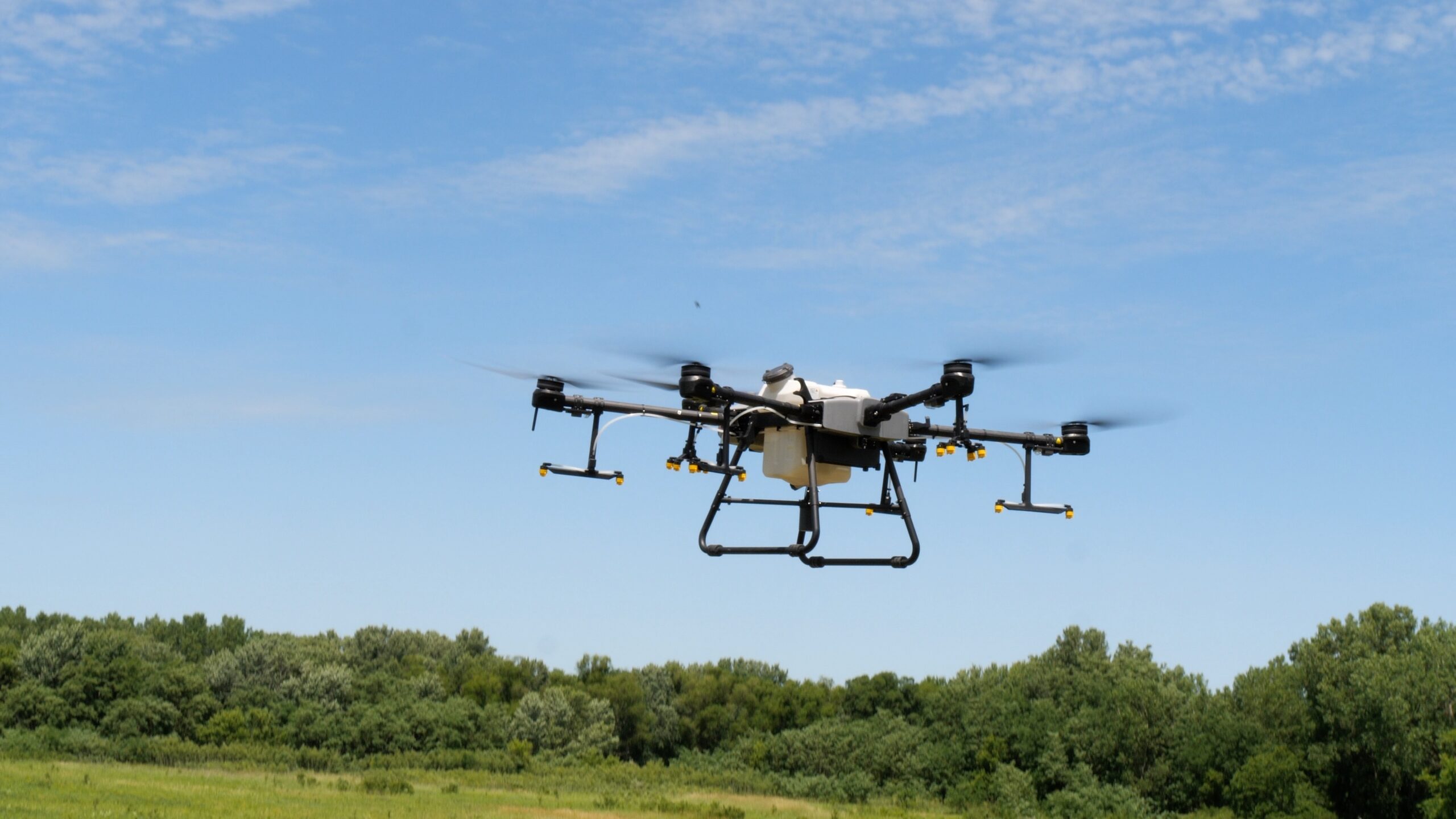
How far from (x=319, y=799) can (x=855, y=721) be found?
128 feet

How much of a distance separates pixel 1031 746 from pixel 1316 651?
1426cm

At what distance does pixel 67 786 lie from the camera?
42.3m

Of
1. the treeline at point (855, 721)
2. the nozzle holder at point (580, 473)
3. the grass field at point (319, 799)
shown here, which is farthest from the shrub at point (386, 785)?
the nozzle holder at point (580, 473)

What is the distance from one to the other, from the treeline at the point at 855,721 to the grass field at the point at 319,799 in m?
7.68

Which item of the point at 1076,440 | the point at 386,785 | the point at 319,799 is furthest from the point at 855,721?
the point at 1076,440

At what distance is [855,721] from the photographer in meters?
76.3

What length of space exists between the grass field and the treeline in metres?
7.68

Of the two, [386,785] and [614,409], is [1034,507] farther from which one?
[386,785]

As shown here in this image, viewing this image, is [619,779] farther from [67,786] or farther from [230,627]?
[230,627]

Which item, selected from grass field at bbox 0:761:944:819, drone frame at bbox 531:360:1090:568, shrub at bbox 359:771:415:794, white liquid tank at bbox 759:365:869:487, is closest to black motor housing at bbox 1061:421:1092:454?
drone frame at bbox 531:360:1090:568

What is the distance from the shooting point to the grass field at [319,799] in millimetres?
37500

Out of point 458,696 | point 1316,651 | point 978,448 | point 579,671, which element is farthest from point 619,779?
point 978,448

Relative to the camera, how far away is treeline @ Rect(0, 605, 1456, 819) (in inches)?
2098

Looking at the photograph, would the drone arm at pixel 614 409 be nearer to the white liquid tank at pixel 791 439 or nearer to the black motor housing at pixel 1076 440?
the white liquid tank at pixel 791 439
